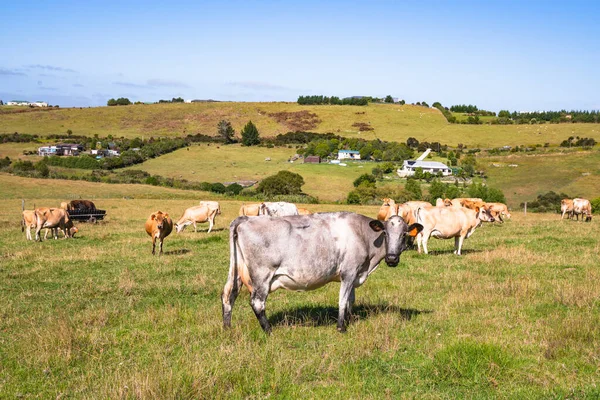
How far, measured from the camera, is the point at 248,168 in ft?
350

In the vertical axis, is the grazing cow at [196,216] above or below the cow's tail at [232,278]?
below

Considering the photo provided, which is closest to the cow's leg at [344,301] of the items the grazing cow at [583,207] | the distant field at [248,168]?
the grazing cow at [583,207]

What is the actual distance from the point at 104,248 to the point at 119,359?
15.4 m

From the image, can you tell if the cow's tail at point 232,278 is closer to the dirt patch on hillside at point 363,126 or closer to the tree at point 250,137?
the tree at point 250,137

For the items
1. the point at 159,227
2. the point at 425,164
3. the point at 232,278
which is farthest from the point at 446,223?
the point at 425,164

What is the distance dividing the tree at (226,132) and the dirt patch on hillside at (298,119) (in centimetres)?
1994

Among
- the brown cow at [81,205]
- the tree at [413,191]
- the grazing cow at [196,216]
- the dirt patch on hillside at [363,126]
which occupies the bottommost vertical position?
the tree at [413,191]

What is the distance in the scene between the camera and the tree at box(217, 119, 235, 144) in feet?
481

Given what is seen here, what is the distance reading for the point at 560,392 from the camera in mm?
6789

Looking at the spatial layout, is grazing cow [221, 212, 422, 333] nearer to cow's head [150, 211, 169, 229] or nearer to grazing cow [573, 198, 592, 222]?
cow's head [150, 211, 169, 229]

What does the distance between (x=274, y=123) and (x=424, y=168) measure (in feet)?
235

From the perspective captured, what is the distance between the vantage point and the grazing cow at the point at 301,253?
9523mm

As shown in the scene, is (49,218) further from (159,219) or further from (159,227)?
(159,227)

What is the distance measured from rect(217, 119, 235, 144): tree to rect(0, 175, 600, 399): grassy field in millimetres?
130080
